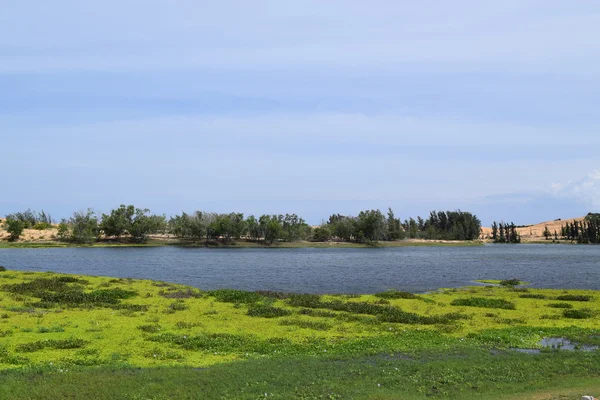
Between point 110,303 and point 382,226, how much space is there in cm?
16757

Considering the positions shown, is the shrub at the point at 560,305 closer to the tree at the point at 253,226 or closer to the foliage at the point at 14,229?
the tree at the point at 253,226

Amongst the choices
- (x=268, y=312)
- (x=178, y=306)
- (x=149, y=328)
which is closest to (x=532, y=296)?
(x=268, y=312)

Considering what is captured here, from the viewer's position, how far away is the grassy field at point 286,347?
1568cm

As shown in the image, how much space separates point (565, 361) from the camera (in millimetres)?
19391

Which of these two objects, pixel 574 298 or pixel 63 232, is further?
pixel 63 232

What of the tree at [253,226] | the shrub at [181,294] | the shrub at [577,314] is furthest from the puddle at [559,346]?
the tree at [253,226]

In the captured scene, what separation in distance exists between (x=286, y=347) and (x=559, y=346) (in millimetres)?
12152

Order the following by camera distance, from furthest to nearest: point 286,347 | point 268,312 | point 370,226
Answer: point 370,226 < point 268,312 < point 286,347

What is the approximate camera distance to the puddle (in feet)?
72.1

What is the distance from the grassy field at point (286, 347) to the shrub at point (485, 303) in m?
0.15

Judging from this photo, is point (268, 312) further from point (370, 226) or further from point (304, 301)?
point (370, 226)

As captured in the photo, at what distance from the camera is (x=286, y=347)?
72.9 ft

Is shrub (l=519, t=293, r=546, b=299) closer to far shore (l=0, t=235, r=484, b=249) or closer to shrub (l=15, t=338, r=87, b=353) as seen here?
shrub (l=15, t=338, r=87, b=353)

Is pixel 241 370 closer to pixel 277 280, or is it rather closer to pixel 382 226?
pixel 277 280
